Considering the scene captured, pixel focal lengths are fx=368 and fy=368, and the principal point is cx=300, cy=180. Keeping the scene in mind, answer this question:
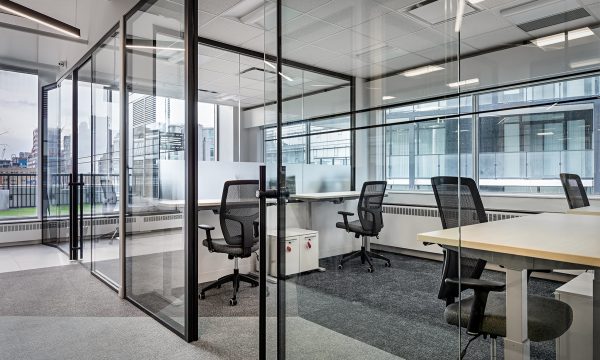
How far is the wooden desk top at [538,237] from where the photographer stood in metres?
1.10

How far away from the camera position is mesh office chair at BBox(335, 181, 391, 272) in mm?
1458

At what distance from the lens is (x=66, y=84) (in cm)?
508

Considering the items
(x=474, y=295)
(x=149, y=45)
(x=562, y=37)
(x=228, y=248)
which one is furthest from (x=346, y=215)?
(x=149, y=45)

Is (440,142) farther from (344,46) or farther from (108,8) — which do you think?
(108,8)

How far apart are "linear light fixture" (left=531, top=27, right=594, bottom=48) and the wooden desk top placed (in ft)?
1.98

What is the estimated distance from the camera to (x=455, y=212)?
4.28ft

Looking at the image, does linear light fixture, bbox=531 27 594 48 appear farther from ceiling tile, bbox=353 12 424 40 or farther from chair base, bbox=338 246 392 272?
chair base, bbox=338 246 392 272

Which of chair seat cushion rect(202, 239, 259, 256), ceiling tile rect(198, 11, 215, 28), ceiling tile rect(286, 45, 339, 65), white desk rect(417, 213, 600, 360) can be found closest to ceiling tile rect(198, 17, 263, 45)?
ceiling tile rect(198, 11, 215, 28)

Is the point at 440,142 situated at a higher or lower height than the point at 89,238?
higher

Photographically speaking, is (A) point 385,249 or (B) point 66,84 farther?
(B) point 66,84

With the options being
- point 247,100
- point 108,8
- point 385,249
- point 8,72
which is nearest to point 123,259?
point 108,8

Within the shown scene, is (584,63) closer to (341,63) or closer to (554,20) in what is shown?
(554,20)

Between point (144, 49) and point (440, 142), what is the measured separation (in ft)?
9.05

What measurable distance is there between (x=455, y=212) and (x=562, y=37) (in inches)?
28.8
